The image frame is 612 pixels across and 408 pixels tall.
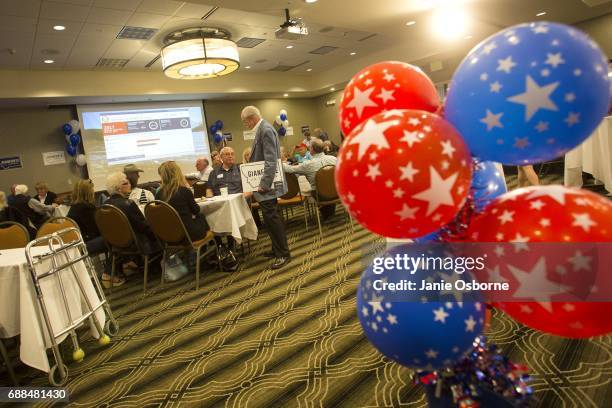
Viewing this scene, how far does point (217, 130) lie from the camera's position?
31.2 feet

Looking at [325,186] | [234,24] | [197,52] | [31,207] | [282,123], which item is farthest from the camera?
[282,123]

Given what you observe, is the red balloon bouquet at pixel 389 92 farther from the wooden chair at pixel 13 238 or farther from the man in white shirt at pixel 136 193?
the man in white shirt at pixel 136 193

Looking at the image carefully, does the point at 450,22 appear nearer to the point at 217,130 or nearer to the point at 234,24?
the point at 234,24

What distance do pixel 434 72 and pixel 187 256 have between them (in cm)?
795

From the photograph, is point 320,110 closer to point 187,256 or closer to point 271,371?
point 187,256

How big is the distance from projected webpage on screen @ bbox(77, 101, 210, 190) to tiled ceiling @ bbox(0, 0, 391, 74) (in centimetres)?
132

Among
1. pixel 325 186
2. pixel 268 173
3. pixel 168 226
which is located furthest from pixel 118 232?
pixel 325 186

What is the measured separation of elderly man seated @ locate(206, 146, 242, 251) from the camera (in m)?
4.01

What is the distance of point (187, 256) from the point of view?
4098 mm

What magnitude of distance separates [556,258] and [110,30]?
6.26 meters

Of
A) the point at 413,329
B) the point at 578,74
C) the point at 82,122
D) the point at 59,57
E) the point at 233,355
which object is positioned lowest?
the point at 233,355

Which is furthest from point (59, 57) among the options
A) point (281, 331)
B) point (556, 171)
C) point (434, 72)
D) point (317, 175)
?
point (556, 171)

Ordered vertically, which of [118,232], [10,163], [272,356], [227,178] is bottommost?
[272,356]

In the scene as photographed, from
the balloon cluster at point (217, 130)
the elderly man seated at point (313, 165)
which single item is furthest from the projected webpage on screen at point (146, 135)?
the elderly man seated at point (313, 165)
